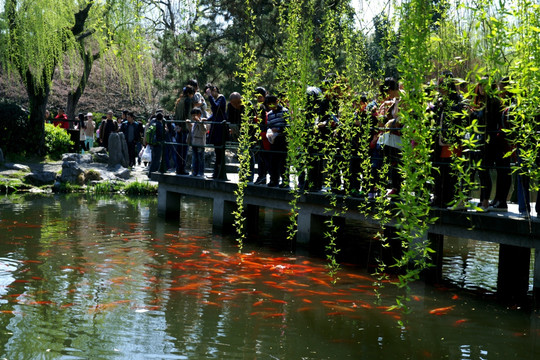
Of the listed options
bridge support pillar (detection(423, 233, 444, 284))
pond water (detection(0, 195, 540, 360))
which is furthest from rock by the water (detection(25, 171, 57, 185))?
bridge support pillar (detection(423, 233, 444, 284))

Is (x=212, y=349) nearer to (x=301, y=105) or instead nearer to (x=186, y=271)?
(x=301, y=105)

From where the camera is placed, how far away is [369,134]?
957 cm

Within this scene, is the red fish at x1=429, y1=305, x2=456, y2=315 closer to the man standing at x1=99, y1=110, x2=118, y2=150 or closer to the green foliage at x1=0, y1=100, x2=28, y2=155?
the green foliage at x1=0, y1=100, x2=28, y2=155

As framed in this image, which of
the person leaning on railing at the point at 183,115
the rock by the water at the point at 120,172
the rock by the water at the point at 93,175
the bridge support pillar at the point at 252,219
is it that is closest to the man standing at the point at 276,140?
the bridge support pillar at the point at 252,219

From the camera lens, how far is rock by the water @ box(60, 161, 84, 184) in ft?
64.3

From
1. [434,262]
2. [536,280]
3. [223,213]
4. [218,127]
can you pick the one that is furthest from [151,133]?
[536,280]

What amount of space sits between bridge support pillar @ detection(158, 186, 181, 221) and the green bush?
28.4 ft

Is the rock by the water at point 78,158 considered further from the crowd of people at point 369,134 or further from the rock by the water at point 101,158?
the crowd of people at point 369,134

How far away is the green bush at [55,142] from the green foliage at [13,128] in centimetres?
91

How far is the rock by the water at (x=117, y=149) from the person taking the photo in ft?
69.7

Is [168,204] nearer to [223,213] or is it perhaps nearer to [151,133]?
[223,213]

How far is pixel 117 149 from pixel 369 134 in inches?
524

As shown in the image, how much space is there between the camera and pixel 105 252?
1051 centimetres

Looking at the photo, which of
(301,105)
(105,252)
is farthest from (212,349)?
(105,252)
